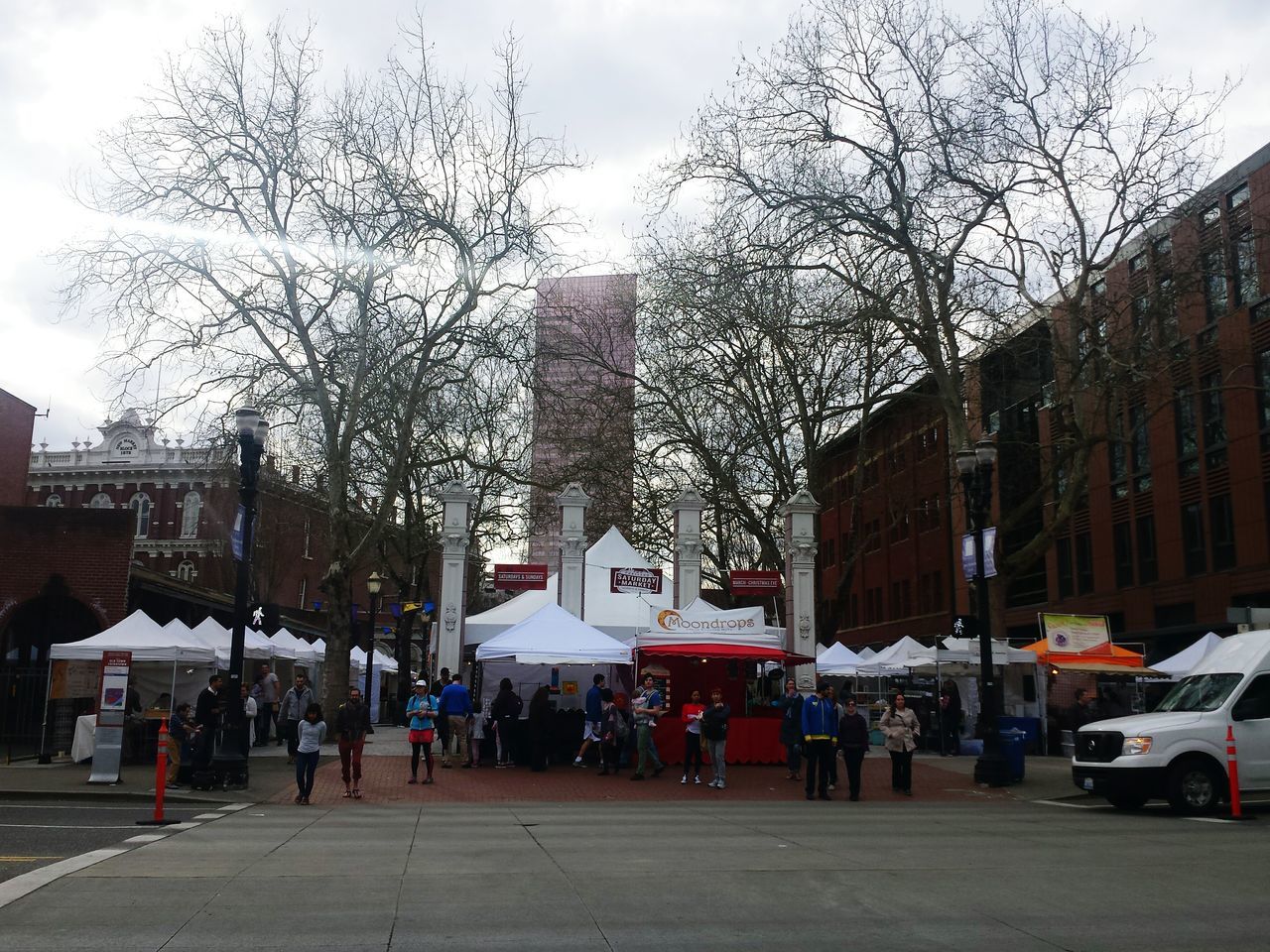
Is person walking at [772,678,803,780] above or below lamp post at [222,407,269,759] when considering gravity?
below

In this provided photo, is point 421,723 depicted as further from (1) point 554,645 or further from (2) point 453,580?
(2) point 453,580

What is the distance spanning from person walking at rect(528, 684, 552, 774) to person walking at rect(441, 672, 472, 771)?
4.27ft

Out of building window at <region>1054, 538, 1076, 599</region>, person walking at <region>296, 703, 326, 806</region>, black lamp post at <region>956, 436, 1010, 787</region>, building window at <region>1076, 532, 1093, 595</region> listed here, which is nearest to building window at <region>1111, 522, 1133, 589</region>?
building window at <region>1076, 532, 1093, 595</region>

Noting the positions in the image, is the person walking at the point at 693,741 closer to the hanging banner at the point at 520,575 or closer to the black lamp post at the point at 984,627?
the black lamp post at the point at 984,627

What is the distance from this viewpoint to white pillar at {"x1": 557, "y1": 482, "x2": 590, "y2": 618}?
2820 cm

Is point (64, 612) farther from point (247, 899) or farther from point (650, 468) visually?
point (247, 899)

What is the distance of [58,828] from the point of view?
13.4m

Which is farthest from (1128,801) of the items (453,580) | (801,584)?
(453,580)

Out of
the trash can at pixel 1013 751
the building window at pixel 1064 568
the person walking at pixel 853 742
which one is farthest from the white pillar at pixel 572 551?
the building window at pixel 1064 568

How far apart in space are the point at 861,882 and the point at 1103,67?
75.1 feet

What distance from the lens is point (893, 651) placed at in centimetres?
3553

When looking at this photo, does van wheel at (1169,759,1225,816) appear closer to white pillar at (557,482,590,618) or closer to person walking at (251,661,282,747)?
white pillar at (557,482,590,618)

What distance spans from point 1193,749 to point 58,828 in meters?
15.2

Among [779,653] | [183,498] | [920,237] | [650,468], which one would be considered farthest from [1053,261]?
[183,498]
